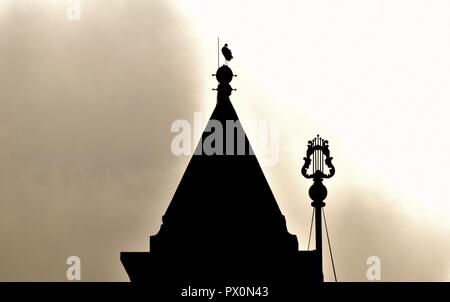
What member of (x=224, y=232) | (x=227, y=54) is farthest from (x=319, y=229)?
(x=227, y=54)

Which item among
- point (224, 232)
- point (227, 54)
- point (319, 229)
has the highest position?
point (227, 54)

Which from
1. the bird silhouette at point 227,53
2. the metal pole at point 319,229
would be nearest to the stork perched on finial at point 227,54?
the bird silhouette at point 227,53

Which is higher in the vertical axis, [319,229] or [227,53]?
[227,53]

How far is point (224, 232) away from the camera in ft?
139

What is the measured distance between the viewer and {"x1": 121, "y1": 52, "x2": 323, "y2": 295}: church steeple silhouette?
40844mm

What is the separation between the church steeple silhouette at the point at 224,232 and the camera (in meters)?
40.8

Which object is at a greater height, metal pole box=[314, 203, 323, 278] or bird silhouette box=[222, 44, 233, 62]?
bird silhouette box=[222, 44, 233, 62]

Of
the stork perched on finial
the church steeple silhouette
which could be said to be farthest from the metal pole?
the stork perched on finial

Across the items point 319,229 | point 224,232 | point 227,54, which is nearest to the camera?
point 224,232

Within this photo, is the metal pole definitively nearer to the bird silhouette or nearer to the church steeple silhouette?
the church steeple silhouette

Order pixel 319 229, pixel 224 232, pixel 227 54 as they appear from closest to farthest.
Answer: pixel 224 232 → pixel 319 229 → pixel 227 54

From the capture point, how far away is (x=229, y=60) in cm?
4672

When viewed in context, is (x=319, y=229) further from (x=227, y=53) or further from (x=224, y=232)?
(x=227, y=53)
